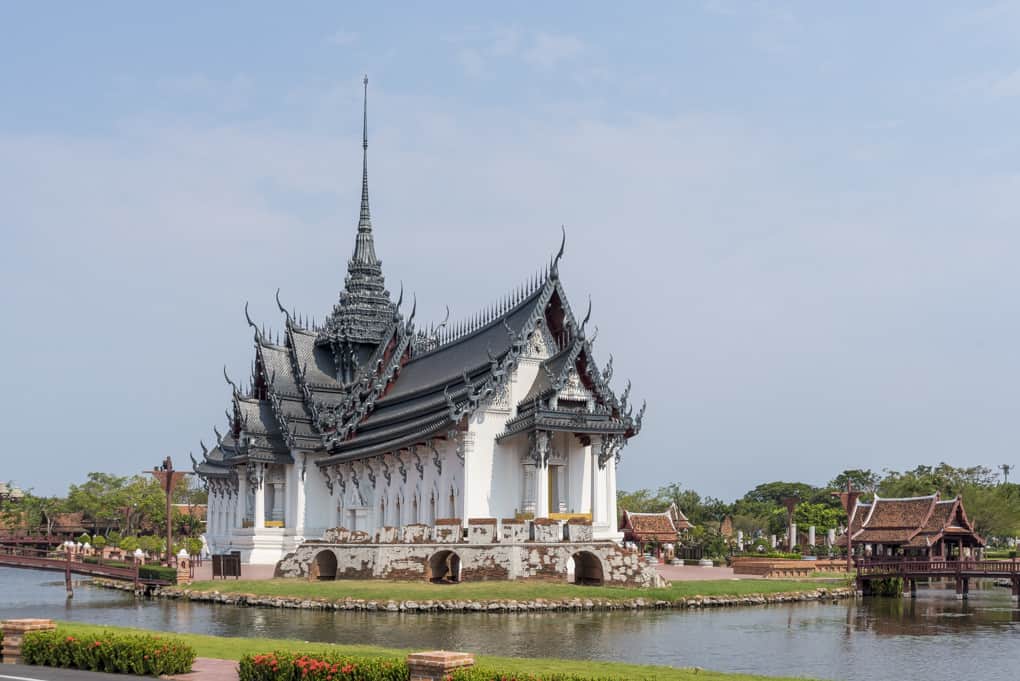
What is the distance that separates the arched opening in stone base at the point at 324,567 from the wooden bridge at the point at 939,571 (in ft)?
62.0

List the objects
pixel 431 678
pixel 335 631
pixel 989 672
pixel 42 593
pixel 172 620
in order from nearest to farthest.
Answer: pixel 431 678
pixel 989 672
pixel 335 631
pixel 172 620
pixel 42 593

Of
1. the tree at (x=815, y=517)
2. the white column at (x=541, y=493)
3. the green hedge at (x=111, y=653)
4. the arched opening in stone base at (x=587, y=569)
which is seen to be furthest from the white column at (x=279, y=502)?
the tree at (x=815, y=517)

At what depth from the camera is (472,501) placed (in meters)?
39.2

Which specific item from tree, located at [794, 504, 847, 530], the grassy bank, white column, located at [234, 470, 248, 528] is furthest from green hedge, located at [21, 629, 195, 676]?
tree, located at [794, 504, 847, 530]

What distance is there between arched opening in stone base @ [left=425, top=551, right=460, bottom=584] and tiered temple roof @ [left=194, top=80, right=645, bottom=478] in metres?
4.49

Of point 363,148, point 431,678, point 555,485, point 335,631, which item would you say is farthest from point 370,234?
point 431,678

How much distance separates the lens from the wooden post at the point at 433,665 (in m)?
13.8

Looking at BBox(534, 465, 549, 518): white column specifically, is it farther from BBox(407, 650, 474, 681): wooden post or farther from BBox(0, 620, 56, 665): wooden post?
BBox(407, 650, 474, 681): wooden post

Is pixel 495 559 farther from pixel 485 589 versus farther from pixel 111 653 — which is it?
pixel 111 653

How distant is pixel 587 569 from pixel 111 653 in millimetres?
22683

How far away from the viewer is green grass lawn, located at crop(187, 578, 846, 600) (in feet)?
106

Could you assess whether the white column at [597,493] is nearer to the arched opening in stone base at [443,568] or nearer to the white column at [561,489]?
the white column at [561,489]

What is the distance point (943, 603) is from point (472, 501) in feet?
52.8

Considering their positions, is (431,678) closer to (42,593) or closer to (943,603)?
(943,603)
